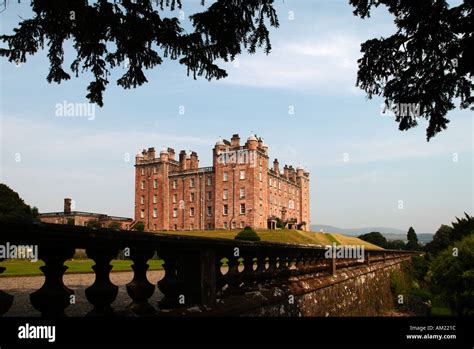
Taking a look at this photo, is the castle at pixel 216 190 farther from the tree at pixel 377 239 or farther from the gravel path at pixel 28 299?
the gravel path at pixel 28 299

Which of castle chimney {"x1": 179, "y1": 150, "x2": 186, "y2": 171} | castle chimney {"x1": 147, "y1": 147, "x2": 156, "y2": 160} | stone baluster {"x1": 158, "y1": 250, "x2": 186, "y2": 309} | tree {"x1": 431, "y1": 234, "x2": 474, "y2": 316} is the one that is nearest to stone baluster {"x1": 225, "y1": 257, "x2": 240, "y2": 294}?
stone baluster {"x1": 158, "y1": 250, "x2": 186, "y2": 309}

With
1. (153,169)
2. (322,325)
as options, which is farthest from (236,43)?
(153,169)

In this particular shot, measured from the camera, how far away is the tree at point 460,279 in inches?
408

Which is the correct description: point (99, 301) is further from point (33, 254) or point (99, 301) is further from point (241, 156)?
point (241, 156)

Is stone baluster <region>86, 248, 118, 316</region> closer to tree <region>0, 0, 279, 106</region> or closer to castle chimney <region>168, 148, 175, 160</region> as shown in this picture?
tree <region>0, 0, 279, 106</region>

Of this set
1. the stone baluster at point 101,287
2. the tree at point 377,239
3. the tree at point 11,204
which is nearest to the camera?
the stone baluster at point 101,287

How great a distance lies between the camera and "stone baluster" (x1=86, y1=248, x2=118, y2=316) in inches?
117

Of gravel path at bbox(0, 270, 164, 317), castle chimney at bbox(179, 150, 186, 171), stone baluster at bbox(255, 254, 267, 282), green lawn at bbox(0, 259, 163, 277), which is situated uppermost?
castle chimney at bbox(179, 150, 186, 171)

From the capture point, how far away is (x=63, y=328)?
108 inches

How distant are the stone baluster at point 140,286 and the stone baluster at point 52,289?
0.69 m

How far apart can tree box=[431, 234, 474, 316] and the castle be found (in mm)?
57160

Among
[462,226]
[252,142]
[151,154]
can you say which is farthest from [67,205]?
[462,226]

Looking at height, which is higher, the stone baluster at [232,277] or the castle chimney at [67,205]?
the castle chimney at [67,205]

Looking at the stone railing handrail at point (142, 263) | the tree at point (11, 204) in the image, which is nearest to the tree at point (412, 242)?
the tree at point (11, 204)
